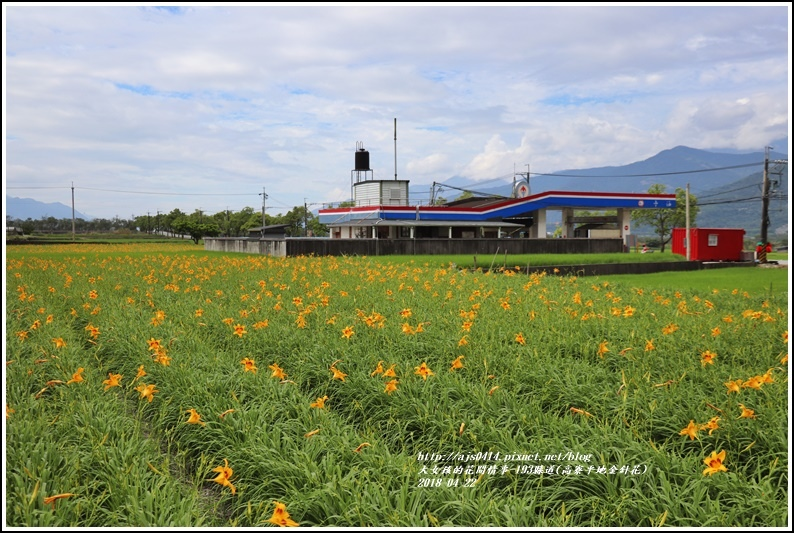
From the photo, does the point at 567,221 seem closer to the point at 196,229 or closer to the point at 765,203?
the point at 765,203

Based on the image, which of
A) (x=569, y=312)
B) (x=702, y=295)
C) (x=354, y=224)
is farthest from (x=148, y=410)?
(x=354, y=224)

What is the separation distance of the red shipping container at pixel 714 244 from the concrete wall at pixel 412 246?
3.38 m

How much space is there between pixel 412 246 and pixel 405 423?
19.4 metres

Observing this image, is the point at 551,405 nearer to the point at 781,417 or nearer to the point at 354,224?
the point at 781,417

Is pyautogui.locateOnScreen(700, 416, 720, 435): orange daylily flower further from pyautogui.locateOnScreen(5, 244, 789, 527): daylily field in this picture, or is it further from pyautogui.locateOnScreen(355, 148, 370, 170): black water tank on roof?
pyautogui.locateOnScreen(355, 148, 370, 170): black water tank on roof

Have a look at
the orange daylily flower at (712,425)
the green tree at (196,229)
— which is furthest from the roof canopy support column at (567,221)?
the orange daylily flower at (712,425)

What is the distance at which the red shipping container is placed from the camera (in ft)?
85.1

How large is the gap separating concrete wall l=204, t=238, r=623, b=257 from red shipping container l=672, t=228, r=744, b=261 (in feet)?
11.1

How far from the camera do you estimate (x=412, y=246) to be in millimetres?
22969

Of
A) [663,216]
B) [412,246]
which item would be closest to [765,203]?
[412,246]

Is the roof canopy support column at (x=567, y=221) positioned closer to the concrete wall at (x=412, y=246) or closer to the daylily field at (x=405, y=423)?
the concrete wall at (x=412, y=246)

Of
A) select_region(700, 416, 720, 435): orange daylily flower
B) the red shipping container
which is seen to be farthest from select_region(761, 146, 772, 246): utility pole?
select_region(700, 416, 720, 435): orange daylily flower

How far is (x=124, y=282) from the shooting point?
10.7 metres

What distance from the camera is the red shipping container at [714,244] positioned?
85.1 feet
